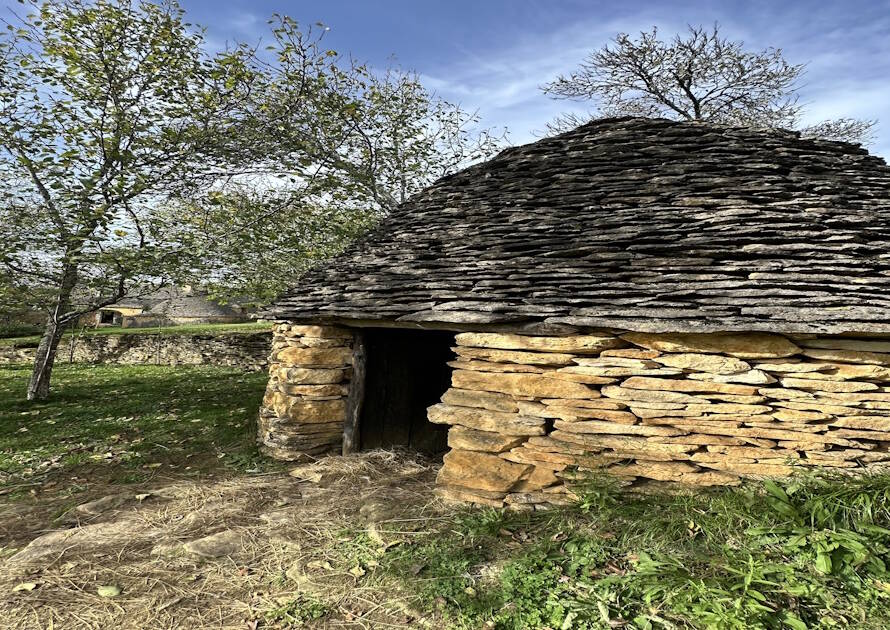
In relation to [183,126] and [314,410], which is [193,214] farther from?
[314,410]

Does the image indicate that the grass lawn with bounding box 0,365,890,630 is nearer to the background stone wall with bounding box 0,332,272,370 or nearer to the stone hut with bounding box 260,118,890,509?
the stone hut with bounding box 260,118,890,509

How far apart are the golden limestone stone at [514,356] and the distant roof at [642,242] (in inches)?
10.0

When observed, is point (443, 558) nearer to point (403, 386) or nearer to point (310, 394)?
point (310, 394)

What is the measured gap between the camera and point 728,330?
3.22 metres

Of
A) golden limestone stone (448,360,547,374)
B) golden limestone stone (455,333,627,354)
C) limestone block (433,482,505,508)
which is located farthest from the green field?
golden limestone stone (455,333,627,354)

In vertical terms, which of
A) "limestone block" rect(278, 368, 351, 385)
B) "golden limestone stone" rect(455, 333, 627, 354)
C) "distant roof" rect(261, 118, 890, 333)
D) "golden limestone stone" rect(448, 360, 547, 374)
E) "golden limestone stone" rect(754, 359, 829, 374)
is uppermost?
"distant roof" rect(261, 118, 890, 333)

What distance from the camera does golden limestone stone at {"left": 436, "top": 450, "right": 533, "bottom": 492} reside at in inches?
147

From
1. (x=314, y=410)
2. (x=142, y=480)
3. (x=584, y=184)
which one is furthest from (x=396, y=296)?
(x=142, y=480)

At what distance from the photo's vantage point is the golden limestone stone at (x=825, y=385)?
3189 mm

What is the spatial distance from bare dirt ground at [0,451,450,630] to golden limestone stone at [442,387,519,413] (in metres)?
0.78

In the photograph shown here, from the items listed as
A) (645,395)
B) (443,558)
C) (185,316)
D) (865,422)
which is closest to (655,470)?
(645,395)

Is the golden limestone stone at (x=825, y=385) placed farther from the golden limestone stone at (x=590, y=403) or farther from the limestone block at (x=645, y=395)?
the golden limestone stone at (x=590, y=403)

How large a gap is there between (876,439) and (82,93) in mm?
9302

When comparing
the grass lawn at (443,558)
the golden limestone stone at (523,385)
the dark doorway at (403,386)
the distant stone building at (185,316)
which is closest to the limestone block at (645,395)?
the golden limestone stone at (523,385)
